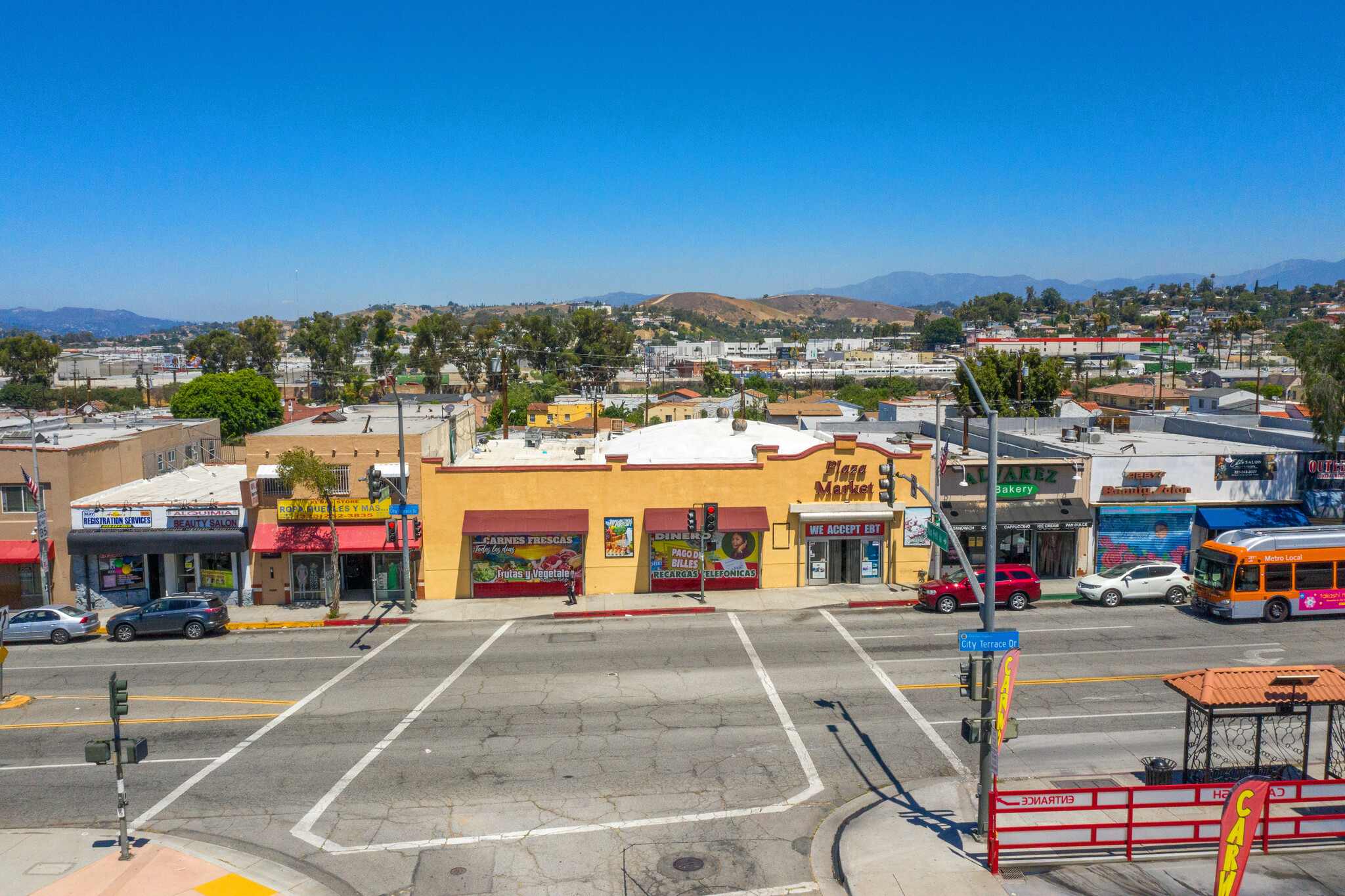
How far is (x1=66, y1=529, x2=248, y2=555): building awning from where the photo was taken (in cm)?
3189

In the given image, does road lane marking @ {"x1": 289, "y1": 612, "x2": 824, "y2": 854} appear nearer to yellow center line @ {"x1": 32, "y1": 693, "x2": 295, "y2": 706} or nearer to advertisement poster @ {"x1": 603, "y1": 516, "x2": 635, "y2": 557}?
yellow center line @ {"x1": 32, "y1": 693, "x2": 295, "y2": 706}

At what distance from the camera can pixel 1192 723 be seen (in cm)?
1720

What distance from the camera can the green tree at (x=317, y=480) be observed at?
1225 inches

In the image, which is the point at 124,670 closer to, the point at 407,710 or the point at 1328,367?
the point at 407,710

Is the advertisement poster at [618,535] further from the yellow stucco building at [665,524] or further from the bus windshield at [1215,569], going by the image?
the bus windshield at [1215,569]

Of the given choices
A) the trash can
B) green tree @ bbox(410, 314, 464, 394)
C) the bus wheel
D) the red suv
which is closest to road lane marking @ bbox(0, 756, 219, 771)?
the trash can

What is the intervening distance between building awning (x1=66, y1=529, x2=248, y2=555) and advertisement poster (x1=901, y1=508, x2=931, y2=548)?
24.5 metres

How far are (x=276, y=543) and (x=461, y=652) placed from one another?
10435 millimetres

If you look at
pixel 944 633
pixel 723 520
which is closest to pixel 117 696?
pixel 723 520

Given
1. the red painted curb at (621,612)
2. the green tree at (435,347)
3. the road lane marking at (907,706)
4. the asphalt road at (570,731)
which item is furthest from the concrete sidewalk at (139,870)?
the green tree at (435,347)

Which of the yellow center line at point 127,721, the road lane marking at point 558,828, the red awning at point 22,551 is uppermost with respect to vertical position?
the red awning at point 22,551

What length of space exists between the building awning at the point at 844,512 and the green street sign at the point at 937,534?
1291 millimetres

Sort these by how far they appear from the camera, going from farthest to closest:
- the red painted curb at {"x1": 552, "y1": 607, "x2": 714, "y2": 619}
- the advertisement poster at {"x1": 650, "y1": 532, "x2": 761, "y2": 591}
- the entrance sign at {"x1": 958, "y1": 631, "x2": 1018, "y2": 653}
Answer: the advertisement poster at {"x1": 650, "y1": 532, "x2": 761, "y2": 591} → the red painted curb at {"x1": 552, "y1": 607, "x2": 714, "y2": 619} → the entrance sign at {"x1": 958, "y1": 631, "x2": 1018, "y2": 653}

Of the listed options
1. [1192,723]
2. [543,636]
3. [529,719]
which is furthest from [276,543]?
[1192,723]
